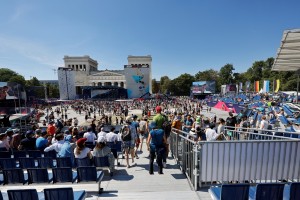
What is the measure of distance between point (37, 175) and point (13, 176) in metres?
0.57

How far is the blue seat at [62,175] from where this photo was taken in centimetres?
430

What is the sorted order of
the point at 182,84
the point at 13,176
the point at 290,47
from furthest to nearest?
the point at 182,84 → the point at 290,47 → the point at 13,176

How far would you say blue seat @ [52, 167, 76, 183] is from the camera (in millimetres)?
4301

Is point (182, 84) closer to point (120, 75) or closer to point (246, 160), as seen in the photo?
point (120, 75)

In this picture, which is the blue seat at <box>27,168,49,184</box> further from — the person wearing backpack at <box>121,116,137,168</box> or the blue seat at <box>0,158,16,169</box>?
the person wearing backpack at <box>121,116,137,168</box>

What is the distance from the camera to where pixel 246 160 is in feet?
13.7

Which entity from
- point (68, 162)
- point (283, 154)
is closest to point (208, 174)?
point (283, 154)

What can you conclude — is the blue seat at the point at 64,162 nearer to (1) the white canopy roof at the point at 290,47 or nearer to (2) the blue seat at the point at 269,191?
(2) the blue seat at the point at 269,191

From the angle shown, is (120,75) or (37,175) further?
(120,75)

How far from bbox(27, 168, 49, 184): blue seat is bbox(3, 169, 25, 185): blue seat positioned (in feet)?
0.55

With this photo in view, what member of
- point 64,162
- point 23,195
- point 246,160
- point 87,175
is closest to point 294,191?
point 246,160

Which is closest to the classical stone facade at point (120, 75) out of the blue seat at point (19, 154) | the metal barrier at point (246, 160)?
the blue seat at point (19, 154)

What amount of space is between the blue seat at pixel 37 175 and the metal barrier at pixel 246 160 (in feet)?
12.0

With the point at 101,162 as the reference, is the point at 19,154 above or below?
below
